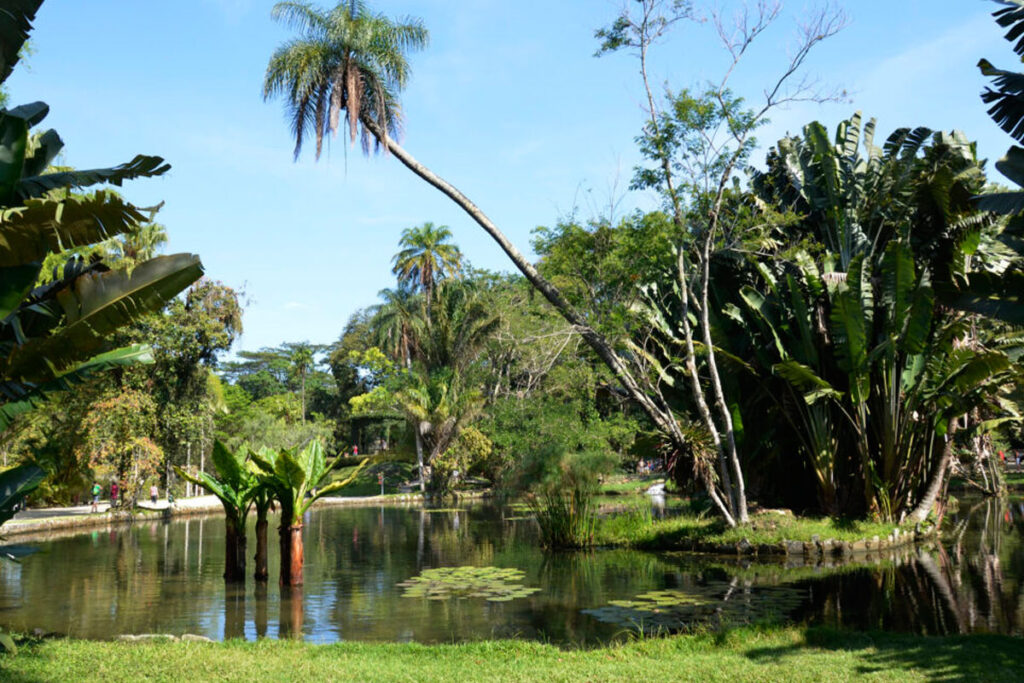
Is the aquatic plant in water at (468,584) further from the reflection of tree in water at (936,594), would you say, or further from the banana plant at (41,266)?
the banana plant at (41,266)

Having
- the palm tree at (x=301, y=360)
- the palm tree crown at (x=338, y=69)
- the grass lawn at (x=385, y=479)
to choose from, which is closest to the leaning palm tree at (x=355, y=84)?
the palm tree crown at (x=338, y=69)

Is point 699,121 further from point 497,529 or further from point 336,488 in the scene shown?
point 497,529

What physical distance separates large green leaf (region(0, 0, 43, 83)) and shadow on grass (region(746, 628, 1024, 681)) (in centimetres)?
684

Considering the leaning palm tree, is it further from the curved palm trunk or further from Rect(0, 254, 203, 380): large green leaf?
Rect(0, 254, 203, 380): large green leaf

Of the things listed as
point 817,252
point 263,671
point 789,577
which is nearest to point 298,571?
point 263,671

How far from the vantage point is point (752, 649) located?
6.53 meters

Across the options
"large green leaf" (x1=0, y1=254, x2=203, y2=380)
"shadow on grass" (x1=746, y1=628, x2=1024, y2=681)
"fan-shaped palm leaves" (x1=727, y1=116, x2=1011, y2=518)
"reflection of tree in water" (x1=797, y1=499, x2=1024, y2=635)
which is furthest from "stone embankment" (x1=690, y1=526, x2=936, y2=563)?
"large green leaf" (x1=0, y1=254, x2=203, y2=380)

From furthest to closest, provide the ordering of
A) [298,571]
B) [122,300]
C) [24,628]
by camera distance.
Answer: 1. [298,571]
2. [24,628]
3. [122,300]

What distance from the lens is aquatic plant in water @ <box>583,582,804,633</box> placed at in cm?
871

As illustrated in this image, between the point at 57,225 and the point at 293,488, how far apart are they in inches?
261

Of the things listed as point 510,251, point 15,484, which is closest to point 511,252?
point 510,251

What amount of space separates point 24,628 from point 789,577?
409 inches

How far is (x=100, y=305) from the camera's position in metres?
5.74

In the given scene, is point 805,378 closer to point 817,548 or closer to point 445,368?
point 817,548
